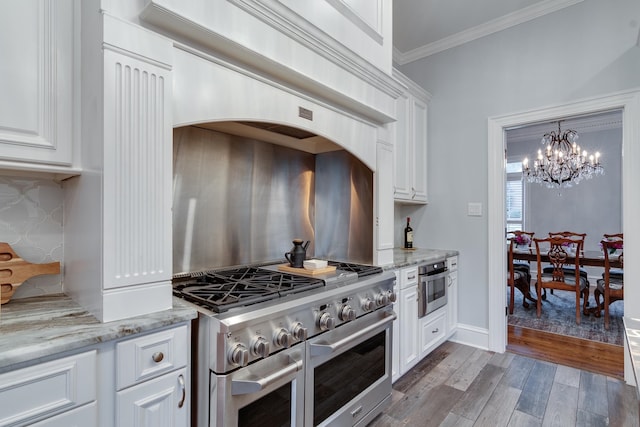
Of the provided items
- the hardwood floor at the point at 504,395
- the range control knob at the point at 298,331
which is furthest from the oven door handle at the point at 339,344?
the hardwood floor at the point at 504,395

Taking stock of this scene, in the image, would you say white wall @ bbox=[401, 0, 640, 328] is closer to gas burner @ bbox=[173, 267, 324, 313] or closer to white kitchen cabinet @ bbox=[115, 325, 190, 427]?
gas burner @ bbox=[173, 267, 324, 313]

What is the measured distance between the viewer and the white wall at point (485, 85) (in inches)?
98.0

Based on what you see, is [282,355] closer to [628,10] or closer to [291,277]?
[291,277]

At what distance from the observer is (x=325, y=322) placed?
1504 mm

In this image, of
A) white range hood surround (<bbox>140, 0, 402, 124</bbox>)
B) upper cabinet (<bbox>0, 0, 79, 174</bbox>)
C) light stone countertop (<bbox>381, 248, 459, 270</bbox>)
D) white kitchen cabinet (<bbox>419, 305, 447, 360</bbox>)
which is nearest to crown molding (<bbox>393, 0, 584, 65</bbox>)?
white range hood surround (<bbox>140, 0, 402, 124</bbox>)

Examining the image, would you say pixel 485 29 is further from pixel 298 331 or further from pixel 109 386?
pixel 109 386

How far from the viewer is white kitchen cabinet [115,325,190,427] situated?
0.99 m

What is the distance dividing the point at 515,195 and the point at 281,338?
690cm

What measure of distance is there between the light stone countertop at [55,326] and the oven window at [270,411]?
44cm

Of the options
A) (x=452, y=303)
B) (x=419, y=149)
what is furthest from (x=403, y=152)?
(x=452, y=303)

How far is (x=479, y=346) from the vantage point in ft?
9.91

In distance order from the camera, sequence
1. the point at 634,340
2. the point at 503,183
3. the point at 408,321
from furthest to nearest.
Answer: the point at 503,183, the point at 408,321, the point at 634,340

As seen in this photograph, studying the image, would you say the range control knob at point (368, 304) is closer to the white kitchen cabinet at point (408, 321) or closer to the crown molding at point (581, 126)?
the white kitchen cabinet at point (408, 321)

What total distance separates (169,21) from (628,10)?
3.20m
